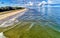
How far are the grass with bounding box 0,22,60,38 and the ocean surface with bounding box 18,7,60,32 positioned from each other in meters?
0.07

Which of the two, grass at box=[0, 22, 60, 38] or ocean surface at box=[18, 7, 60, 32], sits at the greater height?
ocean surface at box=[18, 7, 60, 32]

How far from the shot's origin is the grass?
165 centimetres

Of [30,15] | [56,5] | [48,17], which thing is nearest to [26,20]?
[30,15]

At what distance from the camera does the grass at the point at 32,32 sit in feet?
5.40

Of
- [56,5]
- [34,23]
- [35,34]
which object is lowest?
[35,34]

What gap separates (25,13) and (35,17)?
18 centimetres

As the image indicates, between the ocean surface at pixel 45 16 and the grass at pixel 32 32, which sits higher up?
the ocean surface at pixel 45 16

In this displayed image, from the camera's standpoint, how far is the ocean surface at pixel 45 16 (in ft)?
5.66

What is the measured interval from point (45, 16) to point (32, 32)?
13.0 inches

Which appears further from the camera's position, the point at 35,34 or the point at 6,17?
the point at 6,17

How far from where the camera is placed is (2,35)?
1666mm

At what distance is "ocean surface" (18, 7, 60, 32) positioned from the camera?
5.66 ft

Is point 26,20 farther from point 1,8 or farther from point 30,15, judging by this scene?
point 1,8

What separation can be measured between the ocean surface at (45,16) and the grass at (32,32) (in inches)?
2.6
